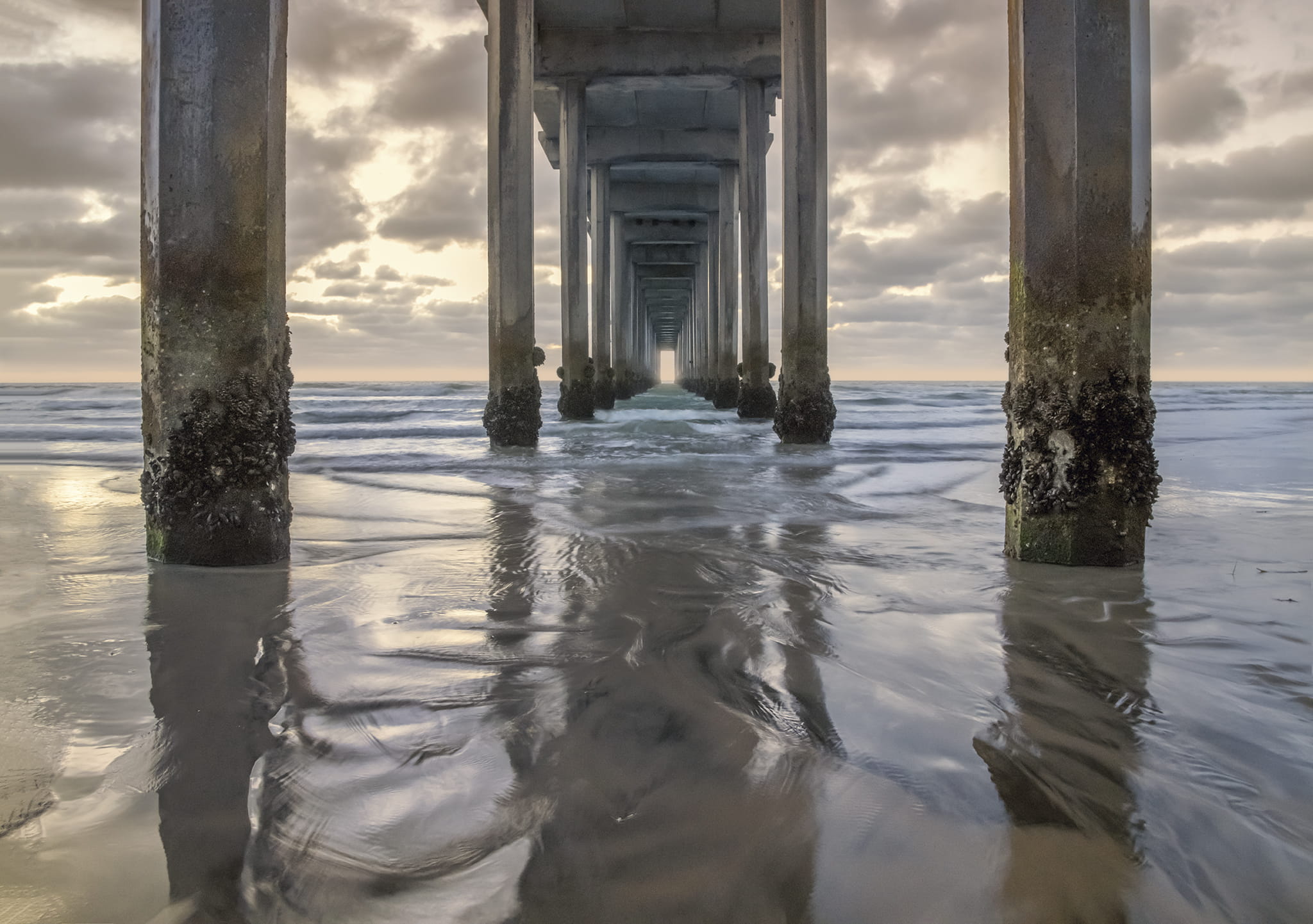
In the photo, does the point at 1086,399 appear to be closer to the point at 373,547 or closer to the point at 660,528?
the point at 660,528

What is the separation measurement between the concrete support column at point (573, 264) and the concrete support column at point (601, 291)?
9.14 feet

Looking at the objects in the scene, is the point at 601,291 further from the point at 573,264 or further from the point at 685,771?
the point at 685,771

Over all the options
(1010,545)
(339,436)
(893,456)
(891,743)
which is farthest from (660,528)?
(339,436)

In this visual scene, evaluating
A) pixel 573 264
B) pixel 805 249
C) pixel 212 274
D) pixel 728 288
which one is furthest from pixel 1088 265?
pixel 728 288

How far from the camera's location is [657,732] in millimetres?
1688

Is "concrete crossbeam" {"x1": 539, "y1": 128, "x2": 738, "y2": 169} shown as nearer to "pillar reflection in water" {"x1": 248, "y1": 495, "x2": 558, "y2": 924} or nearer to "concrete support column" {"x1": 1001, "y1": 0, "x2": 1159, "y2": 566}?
"concrete support column" {"x1": 1001, "y1": 0, "x2": 1159, "y2": 566}

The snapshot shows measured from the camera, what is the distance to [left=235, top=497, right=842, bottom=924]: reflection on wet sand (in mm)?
1167

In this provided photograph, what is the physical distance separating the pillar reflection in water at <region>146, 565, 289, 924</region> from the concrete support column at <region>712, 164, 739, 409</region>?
16.8 m

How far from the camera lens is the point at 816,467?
7.12 m

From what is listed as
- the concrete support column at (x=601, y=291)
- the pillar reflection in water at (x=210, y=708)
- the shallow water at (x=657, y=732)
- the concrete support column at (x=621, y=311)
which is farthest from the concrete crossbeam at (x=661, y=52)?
the pillar reflection in water at (x=210, y=708)

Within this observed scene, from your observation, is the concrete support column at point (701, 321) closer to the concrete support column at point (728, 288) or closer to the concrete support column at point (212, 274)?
the concrete support column at point (728, 288)

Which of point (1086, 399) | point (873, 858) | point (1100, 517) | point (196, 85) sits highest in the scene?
point (196, 85)

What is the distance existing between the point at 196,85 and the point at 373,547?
1.92m

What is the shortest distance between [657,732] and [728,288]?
18723 mm
